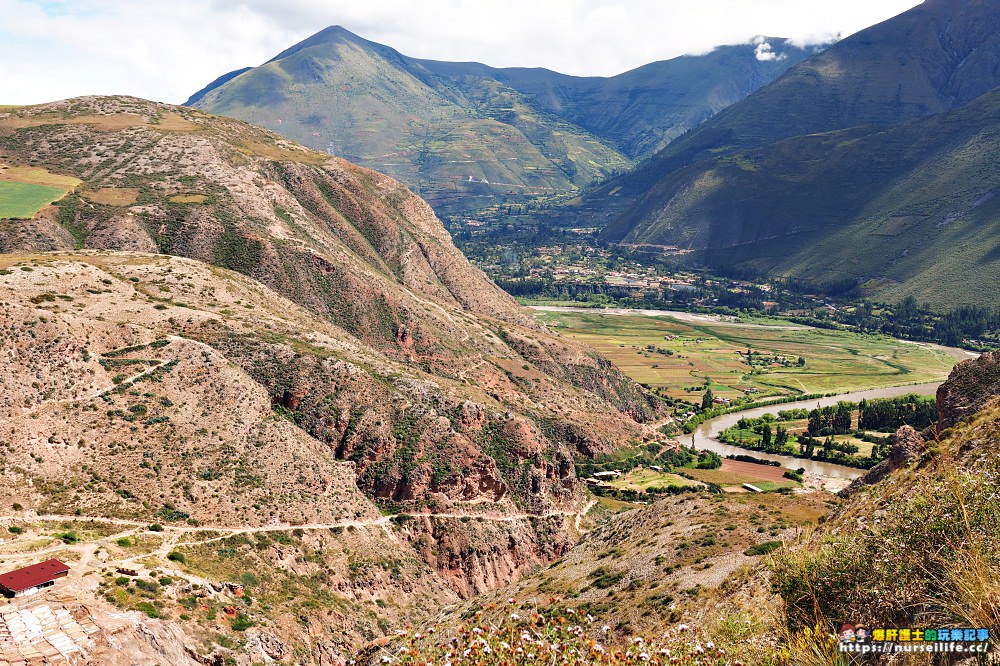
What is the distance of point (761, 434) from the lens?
554 feet

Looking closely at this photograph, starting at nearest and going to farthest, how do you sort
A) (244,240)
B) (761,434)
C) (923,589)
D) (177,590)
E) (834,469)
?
1. (923,589)
2. (177,590)
3. (244,240)
4. (834,469)
5. (761,434)

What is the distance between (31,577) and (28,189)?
118593 millimetres

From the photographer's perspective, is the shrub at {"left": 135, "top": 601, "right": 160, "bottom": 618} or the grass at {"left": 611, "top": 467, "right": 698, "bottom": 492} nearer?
the shrub at {"left": 135, "top": 601, "right": 160, "bottom": 618}

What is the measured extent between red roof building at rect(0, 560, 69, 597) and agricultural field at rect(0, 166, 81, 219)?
331 ft

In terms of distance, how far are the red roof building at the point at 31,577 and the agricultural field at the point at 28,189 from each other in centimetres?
10100

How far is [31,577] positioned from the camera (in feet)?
146

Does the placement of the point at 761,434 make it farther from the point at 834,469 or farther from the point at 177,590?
the point at 177,590

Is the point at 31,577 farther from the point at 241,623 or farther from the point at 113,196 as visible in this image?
the point at 113,196

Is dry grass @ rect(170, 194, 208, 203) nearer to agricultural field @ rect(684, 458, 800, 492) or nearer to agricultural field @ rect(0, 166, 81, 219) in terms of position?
agricultural field @ rect(0, 166, 81, 219)

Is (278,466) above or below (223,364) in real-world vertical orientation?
below

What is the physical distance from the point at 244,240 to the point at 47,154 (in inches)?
2328

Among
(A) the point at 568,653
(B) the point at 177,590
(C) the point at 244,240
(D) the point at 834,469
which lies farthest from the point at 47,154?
(D) the point at 834,469

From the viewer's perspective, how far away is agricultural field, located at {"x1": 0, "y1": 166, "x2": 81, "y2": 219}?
12569 cm

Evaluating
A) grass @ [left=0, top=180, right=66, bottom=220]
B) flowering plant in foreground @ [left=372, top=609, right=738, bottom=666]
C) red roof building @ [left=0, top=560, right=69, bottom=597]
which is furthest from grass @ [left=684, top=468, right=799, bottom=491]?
grass @ [left=0, top=180, right=66, bottom=220]
